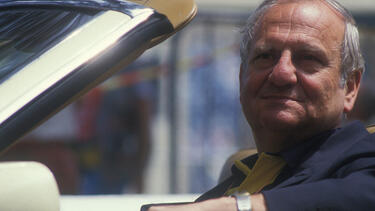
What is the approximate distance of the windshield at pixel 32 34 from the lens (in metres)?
1.56

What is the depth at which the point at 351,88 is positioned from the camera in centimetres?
232

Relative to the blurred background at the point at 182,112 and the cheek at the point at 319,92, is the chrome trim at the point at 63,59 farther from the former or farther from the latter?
the blurred background at the point at 182,112

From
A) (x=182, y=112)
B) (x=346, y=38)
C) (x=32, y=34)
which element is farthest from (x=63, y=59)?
(x=182, y=112)

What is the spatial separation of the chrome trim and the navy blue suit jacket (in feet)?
1.75

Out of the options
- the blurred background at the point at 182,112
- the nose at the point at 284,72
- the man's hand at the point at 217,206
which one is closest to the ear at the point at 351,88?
the nose at the point at 284,72

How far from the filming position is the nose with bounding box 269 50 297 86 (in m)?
2.11

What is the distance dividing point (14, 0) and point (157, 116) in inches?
168

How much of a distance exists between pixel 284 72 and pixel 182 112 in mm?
3836

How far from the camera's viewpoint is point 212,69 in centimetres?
589

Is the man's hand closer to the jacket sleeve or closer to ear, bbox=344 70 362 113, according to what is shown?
the jacket sleeve

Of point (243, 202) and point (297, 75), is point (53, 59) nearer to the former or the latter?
point (243, 202)

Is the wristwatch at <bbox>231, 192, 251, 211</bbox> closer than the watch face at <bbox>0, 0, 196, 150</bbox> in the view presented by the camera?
No

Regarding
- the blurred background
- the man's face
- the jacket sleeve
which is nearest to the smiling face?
the man's face

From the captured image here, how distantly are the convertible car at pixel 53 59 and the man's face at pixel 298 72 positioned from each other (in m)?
0.57
